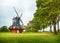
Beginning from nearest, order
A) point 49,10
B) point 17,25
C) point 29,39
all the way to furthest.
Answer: point 29,39, point 49,10, point 17,25

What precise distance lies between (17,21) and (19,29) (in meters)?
3.95

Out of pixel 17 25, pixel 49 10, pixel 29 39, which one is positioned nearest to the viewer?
pixel 29 39

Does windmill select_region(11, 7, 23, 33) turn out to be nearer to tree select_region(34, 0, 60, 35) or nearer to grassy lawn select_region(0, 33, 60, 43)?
tree select_region(34, 0, 60, 35)

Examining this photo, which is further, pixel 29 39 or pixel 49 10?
pixel 49 10

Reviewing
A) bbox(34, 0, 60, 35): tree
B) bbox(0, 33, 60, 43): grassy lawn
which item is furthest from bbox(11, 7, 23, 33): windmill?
bbox(0, 33, 60, 43): grassy lawn

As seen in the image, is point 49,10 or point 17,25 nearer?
point 49,10

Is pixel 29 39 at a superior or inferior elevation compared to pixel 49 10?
inferior

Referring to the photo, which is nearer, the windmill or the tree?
the tree

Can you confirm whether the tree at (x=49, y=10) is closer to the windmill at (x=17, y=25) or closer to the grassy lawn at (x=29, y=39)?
the grassy lawn at (x=29, y=39)

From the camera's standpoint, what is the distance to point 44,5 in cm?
5053

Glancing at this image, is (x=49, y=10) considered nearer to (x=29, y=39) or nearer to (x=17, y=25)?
(x=29, y=39)

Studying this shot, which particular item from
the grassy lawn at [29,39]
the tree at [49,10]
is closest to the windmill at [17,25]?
the tree at [49,10]

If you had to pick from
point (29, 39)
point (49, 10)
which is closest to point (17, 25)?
point (49, 10)

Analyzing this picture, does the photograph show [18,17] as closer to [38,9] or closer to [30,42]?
[38,9]
